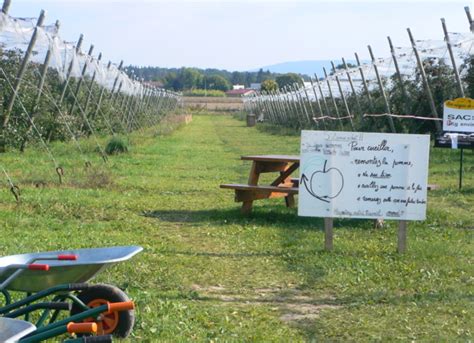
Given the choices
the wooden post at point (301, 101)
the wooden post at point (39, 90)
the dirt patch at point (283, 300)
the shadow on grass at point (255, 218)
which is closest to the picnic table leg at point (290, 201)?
the shadow on grass at point (255, 218)

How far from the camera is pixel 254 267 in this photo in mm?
8227

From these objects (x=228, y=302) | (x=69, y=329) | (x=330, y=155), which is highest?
(x=330, y=155)

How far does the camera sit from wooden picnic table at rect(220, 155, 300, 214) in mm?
11484

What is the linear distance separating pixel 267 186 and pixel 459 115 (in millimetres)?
4858

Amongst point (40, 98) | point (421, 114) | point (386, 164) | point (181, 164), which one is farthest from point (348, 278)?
point (421, 114)

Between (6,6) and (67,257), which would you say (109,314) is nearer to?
(67,257)

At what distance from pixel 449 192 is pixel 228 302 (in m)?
8.46

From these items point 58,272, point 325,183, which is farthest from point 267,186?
point 58,272

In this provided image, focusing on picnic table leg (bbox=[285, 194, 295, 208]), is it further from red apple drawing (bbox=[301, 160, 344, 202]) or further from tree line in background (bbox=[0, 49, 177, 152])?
tree line in background (bbox=[0, 49, 177, 152])

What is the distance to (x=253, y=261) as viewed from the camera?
8.52 metres

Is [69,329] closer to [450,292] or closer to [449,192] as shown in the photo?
[450,292]

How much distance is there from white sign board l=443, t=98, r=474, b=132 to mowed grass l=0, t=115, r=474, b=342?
3.69 ft

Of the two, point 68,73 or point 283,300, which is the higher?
point 68,73

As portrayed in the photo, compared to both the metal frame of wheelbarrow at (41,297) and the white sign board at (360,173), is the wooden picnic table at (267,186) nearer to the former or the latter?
the white sign board at (360,173)
